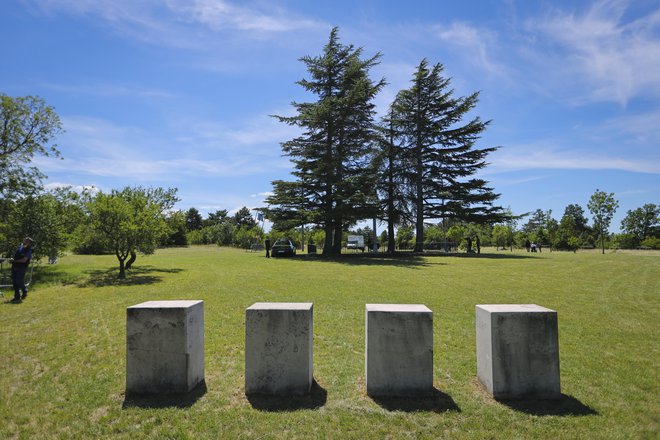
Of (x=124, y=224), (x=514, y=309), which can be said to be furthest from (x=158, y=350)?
(x=124, y=224)

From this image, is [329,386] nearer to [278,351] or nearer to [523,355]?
[278,351]

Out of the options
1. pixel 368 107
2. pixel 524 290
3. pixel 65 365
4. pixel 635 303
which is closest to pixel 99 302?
pixel 65 365

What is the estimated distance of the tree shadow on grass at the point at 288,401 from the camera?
366cm

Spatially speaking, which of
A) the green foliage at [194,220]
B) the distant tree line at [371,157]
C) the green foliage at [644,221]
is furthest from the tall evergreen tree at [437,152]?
the green foliage at [194,220]

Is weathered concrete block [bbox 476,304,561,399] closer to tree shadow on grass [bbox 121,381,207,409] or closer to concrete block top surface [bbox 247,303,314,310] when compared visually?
concrete block top surface [bbox 247,303,314,310]

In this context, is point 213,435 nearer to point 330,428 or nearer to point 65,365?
point 330,428

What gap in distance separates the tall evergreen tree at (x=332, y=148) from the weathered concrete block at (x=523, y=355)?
918 inches

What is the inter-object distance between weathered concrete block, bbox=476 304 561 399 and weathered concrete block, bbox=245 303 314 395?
2.06m

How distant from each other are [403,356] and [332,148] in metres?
27.0

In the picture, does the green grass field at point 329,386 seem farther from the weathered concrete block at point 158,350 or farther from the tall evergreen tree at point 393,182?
the tall evergreen tree at point 393,182

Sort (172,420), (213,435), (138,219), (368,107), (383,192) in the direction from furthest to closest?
(383,192) → (368,107) → (138,219) → (172,420) → (213,435)

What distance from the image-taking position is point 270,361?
3.97m

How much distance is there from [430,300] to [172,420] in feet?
23.6

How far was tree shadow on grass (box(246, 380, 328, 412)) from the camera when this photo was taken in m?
A: 3.66
